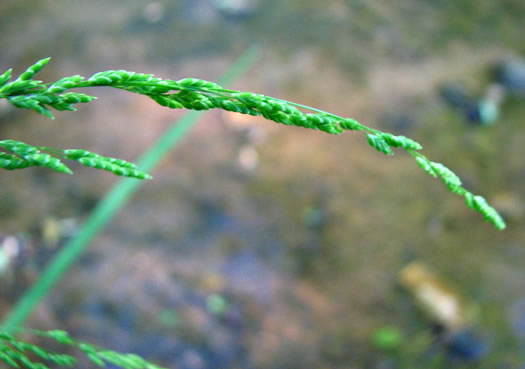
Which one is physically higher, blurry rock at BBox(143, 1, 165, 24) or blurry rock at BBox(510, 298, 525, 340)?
blurry rock at BBox(143, 1, 165, 24)

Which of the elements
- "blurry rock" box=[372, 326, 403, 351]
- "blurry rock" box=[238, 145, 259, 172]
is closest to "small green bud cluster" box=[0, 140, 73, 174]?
"blurry rock" box=[372, 326, 403, 351]

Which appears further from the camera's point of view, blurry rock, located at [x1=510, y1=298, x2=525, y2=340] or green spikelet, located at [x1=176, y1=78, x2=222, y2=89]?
blurry rock, located at [x1=510, y1=298, x2=525, y2=340]

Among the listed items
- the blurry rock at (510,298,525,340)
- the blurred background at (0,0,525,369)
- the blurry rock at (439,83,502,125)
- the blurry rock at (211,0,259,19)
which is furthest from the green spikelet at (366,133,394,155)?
the blurry rock at (211,0,259,19)

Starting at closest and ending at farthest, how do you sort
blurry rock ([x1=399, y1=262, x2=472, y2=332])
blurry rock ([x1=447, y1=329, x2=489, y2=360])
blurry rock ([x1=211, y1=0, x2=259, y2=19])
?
blurry rock ([x1=447, y1=329, x2=489, y2=360])
blurry rock ([x1=399, y1=262, x2=472, y2=332])
blurry rock ([x1=211, y1=0, x2=259, y2=19])

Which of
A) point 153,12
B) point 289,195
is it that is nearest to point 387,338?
point 289,195

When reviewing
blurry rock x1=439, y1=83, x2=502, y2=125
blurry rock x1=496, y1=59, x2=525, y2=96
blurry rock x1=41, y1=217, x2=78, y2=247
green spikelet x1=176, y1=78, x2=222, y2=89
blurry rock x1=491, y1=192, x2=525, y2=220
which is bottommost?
green spikelet x1=176, y1=78, x2=222, y2=89

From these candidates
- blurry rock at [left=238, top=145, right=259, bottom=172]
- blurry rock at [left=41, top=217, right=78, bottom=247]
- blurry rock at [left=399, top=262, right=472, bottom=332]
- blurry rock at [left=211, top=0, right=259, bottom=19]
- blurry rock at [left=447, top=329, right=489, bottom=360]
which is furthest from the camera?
blurry rock at [left=211, top=0, right=259, bottom=19]

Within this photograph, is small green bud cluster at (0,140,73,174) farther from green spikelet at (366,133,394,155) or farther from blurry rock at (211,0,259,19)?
blurry rock at (211,0,259,19)
